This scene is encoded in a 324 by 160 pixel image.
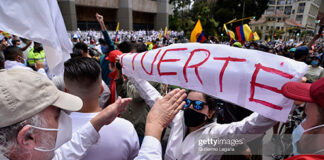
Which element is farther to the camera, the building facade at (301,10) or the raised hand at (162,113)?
the building facade at (301,10)

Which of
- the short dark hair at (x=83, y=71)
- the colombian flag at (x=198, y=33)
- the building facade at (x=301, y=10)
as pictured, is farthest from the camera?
the building facade at (x=301, y=10)

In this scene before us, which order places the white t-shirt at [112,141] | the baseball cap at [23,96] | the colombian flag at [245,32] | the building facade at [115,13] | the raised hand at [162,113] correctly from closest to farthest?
the baseball cap at [23,96] → the raised hand at [162,113] → the white t-shirt at [112,141] → the colombian flag at [245,32] → the building facade at [115,13]

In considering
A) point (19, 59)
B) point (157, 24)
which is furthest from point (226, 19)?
point (19, 59)

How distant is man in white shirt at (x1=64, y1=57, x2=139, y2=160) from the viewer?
1.32 m

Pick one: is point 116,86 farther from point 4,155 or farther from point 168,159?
point 4,155

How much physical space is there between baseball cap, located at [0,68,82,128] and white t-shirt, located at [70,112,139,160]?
0.47m

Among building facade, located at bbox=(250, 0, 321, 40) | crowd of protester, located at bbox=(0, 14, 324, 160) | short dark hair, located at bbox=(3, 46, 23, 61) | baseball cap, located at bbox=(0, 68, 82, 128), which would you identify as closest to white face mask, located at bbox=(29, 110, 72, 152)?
crowd of protester, located at bbox=(0, 14, 324, 160)

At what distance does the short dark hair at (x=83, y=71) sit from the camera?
146 cm

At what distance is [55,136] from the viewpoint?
0.98 metres

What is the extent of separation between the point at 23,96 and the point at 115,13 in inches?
1289

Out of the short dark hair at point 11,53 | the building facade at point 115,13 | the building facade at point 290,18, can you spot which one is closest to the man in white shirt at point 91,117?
the short dark hair at point 11,53

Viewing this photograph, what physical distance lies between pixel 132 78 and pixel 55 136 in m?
1.12

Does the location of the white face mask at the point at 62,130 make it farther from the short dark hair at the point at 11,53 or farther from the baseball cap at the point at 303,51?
the baseball cap at the point at 303,51

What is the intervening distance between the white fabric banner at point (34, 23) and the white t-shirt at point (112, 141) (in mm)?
486
